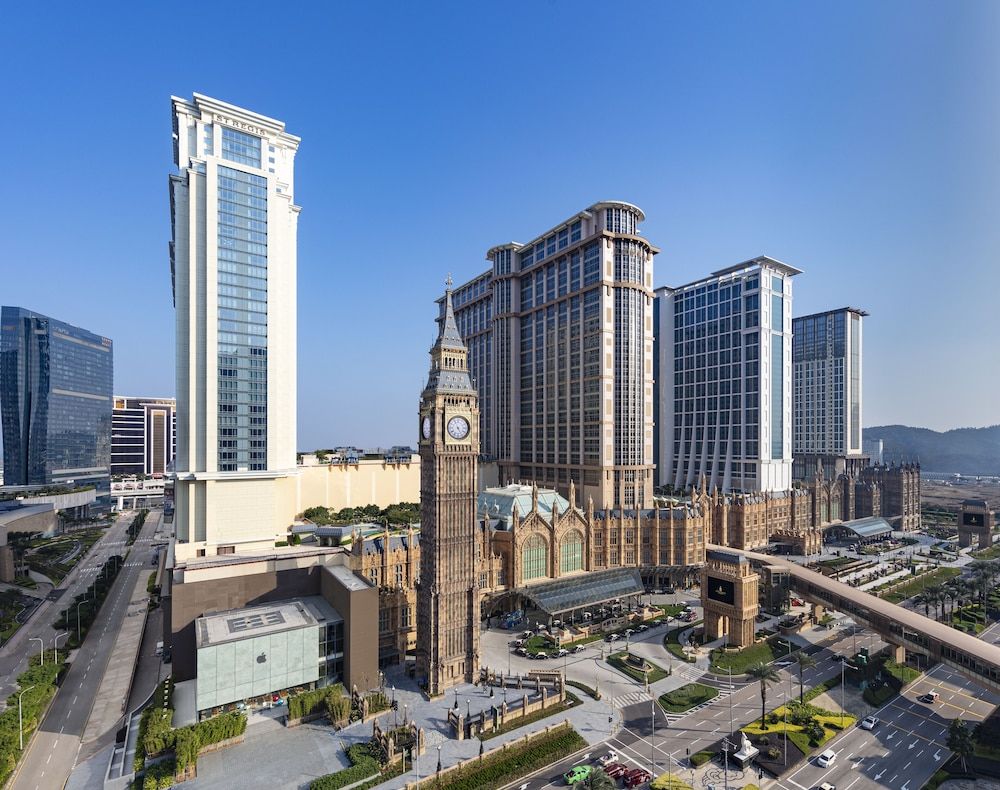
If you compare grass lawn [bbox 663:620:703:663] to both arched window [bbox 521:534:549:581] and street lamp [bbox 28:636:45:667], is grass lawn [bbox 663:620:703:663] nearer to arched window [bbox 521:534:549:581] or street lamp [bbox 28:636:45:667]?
arched window [bbox 521:534:549:581]

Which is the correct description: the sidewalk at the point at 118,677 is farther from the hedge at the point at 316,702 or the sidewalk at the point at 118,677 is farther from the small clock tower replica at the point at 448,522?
the small clock tower replica at the point at 448,522

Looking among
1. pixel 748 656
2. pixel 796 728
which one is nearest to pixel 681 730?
pixel 796 728

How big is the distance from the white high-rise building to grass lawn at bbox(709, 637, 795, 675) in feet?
308

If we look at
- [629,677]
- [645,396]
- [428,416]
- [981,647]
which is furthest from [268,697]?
[645,396]

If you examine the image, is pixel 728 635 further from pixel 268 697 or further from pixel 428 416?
pixel 268 697

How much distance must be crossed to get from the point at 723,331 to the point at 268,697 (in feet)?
599

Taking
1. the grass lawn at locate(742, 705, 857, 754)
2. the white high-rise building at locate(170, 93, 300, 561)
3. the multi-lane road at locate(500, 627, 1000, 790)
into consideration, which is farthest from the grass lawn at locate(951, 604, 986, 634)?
the white high-rise building at locate(170, 93, 300, 561)

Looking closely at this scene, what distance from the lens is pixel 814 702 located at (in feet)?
220

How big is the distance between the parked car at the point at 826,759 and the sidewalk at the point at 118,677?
8537cm

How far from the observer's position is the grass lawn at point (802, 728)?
191 feet

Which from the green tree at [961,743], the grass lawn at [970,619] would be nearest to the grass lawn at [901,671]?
the green tree at [961,743]

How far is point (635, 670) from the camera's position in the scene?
247ft

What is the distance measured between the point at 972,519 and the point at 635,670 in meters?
149

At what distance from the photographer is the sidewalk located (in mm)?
64125
